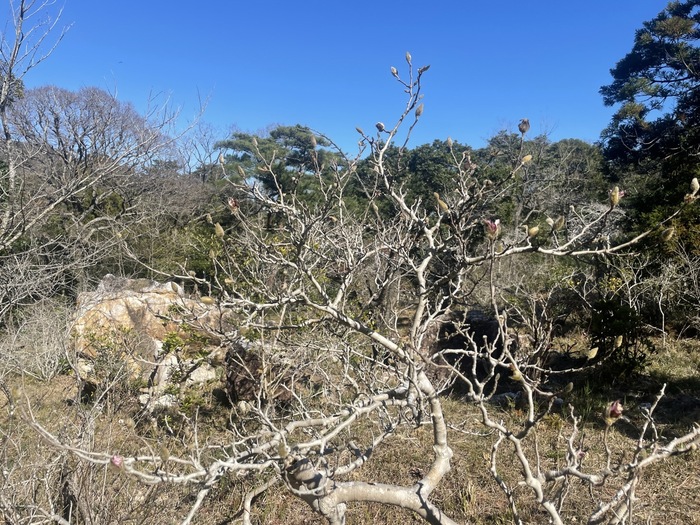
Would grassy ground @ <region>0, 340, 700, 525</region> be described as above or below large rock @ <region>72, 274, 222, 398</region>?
below

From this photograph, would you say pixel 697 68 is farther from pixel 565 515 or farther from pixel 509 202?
pixel 565 515

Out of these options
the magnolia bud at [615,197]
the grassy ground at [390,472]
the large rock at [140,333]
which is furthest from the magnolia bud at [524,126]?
the large rock at [140,333]

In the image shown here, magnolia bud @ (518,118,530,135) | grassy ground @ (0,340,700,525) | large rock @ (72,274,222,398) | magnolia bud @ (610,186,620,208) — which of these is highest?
magnolia bud @ (518,118,530,135)

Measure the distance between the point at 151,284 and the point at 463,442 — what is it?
215 inches

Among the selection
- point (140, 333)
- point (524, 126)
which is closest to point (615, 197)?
point (524, 126)

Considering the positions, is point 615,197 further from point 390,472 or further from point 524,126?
point 390,472

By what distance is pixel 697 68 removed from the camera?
8.00 m

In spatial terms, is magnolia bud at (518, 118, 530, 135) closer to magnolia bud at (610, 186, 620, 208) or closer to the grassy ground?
magnolia bud at (610, 186, 620, 208)

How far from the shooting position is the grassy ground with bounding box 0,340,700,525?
2.39 m

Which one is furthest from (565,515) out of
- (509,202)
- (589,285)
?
(509,202)

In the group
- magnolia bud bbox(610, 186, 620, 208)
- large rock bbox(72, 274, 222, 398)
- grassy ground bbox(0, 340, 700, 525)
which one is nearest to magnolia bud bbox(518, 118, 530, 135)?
magnolia bud bbox(610, 186, 620, 208)

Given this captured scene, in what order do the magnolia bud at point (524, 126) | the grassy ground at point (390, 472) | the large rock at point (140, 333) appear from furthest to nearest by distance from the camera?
1. the large rock at point (140, 333)
2. the grassy ground at point (390, 472)
3. the magnolia bud at point (524, 126)

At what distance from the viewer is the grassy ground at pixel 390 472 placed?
2389 millimetres

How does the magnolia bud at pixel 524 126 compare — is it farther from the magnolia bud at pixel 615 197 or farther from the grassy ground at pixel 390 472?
the grassy ground at pixel 390 472
